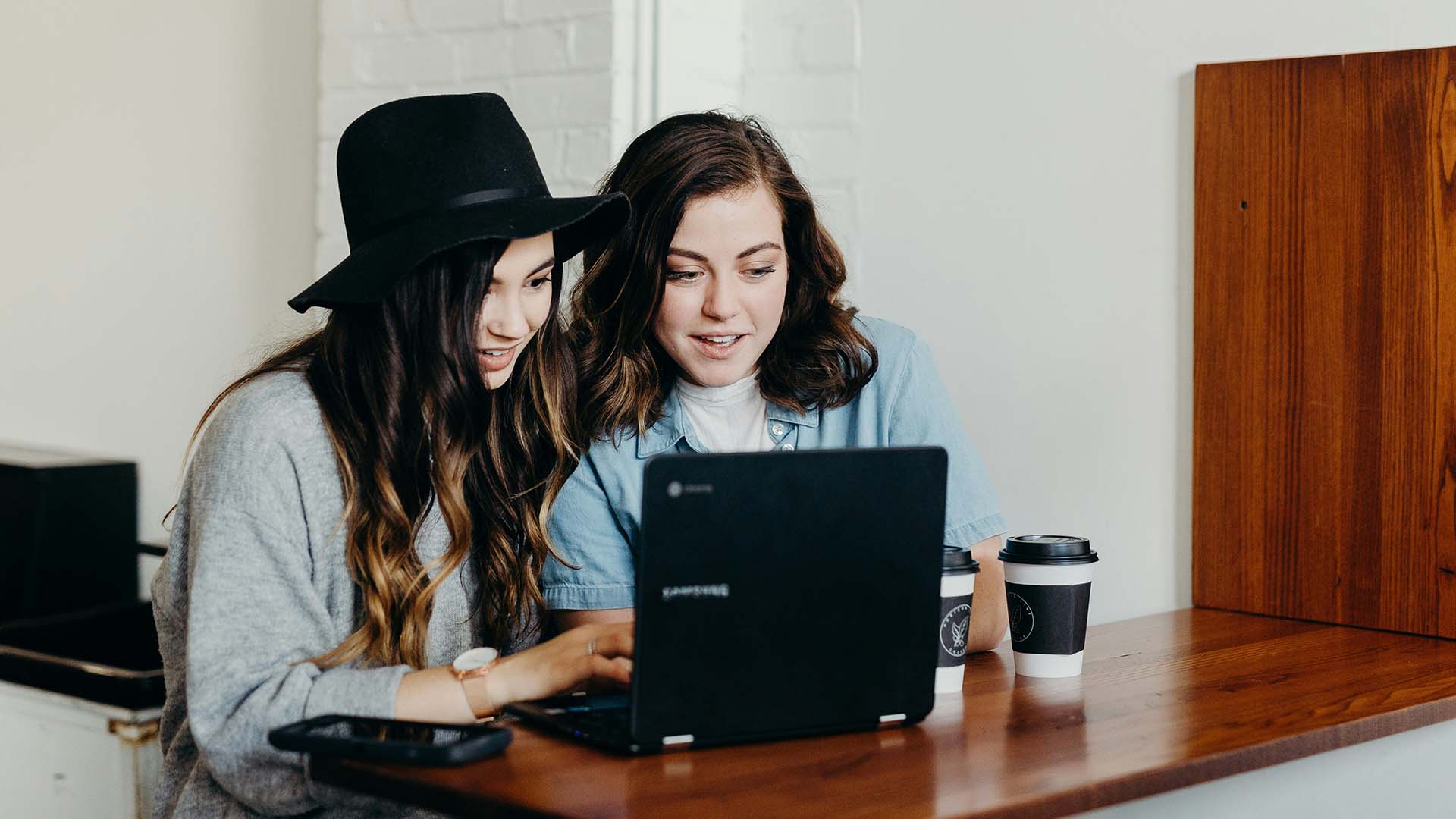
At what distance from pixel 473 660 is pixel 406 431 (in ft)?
0.88

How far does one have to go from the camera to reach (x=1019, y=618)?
4.64ft

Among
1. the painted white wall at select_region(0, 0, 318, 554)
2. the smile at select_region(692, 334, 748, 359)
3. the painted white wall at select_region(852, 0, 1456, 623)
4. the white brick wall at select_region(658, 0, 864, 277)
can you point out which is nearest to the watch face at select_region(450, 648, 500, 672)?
the smile at select_region(692, 334, 748, 359)

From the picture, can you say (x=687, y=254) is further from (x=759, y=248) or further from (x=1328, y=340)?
(x=1328, y=340)

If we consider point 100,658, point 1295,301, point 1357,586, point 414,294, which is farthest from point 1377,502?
point 100,658

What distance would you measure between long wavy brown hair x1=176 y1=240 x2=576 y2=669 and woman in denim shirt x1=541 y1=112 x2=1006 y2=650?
0.19 meters

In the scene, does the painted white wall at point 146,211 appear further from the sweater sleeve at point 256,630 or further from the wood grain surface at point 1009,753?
the wood grain surface at point 1009,753

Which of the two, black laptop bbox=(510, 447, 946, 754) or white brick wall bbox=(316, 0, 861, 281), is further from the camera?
white brick wall bbox=(316, 0, 861, 281)

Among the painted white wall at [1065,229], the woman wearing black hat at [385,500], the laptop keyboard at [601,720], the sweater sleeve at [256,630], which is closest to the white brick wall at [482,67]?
the painted white wall at [1065,229]

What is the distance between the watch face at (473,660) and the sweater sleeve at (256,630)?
0.21ft

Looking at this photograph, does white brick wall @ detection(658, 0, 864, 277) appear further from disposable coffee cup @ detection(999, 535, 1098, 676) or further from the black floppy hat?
disposable coffee cup @ detection(999, 535, 1098, 676)

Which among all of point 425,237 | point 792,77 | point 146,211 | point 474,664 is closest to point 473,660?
point 474,664

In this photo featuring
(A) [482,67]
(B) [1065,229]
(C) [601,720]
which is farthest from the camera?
(A) [482,67]

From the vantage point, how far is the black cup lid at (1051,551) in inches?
54.0

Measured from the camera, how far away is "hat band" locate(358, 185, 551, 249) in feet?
4.57
